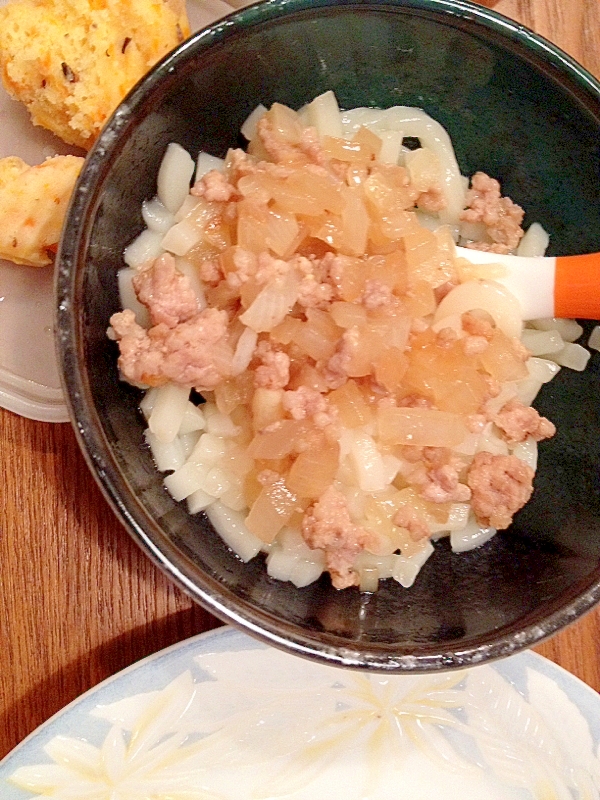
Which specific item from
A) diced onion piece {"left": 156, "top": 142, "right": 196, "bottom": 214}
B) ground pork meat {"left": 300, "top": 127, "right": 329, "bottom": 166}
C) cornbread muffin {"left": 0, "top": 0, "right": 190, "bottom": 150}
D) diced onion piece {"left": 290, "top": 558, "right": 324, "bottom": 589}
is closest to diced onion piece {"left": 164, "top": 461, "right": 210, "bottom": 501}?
diced onion piece {"left": 290, "top": 558, "right": 324, "bottom": 589}

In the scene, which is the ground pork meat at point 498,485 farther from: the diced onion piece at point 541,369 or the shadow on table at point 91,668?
the shadow on table at point 91,668

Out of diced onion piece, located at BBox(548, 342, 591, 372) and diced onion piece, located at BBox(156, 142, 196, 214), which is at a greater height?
diced onion piece, located at BBox(156, 142, 196, 214)

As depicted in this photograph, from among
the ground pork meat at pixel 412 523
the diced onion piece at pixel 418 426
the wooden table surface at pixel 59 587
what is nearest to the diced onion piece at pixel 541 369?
the diced onion piece at pixel 418 426

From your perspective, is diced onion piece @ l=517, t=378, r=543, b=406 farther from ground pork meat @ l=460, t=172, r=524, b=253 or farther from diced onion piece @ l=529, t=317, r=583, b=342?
ground pork meat @ l=460, t=172, r=524, b=253

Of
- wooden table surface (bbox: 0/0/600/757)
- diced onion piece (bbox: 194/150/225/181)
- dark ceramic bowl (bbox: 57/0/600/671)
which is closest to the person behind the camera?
dark ceramic bowl (bbox: 57/0/600/671)

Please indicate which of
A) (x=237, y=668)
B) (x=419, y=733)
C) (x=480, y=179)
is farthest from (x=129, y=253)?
(x=419, y=733)
